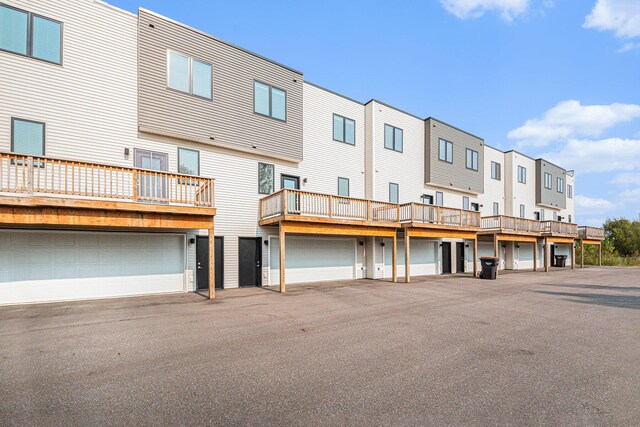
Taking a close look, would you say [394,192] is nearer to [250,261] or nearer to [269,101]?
[269,101]

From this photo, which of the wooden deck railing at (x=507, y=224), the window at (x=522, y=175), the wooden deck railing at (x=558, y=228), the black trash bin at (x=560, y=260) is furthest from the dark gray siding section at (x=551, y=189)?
the wooden deck railing at (x=507, y=224)

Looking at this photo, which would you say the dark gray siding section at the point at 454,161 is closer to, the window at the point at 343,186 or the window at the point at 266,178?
the window at the point at 343,186

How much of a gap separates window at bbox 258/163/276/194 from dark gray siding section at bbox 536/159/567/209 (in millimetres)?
26575

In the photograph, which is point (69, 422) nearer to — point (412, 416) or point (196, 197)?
point (412, 416)

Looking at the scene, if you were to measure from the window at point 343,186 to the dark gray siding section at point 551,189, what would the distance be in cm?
2221

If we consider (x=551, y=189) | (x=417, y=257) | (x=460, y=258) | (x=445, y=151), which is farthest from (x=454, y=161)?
(x=551, y=189)

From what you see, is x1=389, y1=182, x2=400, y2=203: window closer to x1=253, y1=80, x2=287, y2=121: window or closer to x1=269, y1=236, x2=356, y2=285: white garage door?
x1=269, y1=236, x2=356, y2=285: white garage door

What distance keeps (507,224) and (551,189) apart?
14.7 m

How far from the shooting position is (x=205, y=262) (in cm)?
1212

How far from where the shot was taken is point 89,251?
1019 centimetres

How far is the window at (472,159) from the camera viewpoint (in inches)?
886

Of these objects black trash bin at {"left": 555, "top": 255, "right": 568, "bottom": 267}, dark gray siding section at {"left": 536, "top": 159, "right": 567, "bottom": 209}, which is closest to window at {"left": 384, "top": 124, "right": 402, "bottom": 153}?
dark gray siding section at {"left": 536, "top": 159, "right": 567, "bottom": 209}

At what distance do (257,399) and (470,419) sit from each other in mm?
2338

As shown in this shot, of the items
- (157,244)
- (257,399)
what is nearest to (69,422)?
(257,399)
